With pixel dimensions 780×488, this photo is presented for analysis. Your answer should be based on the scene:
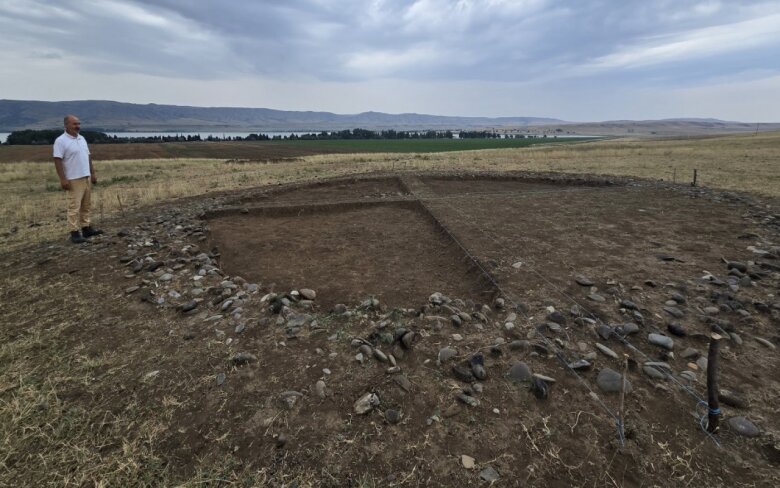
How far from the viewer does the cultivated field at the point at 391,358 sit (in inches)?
111

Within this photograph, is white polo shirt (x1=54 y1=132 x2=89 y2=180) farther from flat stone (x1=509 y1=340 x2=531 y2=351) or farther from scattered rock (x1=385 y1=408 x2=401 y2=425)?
flat stone (x1=509 y1=340 x2=531 y2=351)

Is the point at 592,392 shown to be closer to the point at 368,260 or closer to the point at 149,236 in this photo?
the point at 368,260

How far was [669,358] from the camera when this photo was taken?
3984mm

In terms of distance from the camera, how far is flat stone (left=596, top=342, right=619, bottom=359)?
13.0ft

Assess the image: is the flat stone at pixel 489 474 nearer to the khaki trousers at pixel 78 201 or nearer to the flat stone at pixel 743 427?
the flat stone at pixel 743 427

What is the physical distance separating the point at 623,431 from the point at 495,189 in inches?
514

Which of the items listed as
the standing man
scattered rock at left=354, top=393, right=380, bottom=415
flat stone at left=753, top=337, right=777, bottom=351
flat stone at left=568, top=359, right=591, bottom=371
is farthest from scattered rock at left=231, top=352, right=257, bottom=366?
the standing man

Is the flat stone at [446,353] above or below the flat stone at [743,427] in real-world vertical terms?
above

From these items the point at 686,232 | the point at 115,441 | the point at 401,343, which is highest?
the point at 686,232

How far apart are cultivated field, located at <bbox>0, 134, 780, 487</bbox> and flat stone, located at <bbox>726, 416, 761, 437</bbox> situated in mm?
16

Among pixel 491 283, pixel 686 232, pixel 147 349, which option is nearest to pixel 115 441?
pixel 147 349

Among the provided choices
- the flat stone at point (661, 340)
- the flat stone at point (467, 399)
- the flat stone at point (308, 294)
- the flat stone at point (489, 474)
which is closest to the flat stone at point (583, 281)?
the flat stone at point (661, 340)

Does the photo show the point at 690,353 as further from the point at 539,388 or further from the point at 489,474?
the point at 489,474

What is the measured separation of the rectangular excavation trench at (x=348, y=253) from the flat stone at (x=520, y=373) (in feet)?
6.32
